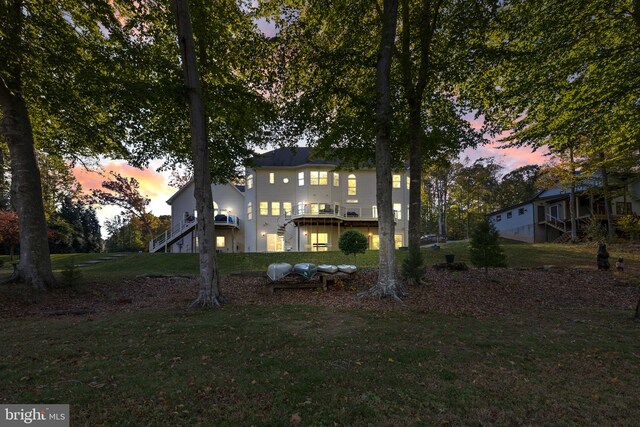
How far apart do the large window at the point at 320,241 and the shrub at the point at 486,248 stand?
14.9 m

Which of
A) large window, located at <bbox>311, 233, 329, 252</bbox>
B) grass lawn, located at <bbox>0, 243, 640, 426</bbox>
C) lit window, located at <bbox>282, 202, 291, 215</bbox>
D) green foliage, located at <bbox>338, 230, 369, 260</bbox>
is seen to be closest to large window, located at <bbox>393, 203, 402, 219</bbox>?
large window, located at <bbox>311, 233, 329, 252</bbox>

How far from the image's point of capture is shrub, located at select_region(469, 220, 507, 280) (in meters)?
11.4

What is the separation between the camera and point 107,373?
3924 mm

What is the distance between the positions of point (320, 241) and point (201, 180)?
Answer: 707 inches

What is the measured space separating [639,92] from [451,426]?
551 inches

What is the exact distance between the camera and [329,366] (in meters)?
4.11

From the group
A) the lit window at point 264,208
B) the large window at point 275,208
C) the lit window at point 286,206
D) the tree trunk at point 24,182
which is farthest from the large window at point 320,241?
the tree trunk at point 24,182

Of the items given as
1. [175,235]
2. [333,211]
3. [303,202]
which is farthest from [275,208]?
[175,235]

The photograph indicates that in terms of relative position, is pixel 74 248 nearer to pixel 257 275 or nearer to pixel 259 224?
pixel 259 224

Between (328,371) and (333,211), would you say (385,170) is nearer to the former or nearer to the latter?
(328,371)

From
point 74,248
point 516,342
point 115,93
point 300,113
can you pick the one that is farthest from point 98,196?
point 516,342

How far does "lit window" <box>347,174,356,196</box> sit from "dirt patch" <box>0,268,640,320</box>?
1469cm

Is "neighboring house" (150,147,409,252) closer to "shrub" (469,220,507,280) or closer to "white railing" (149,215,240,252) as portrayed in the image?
"white railing" (149,215,240,252)

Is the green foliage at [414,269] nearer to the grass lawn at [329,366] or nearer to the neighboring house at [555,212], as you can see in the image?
the grass lawn at [329,366]
